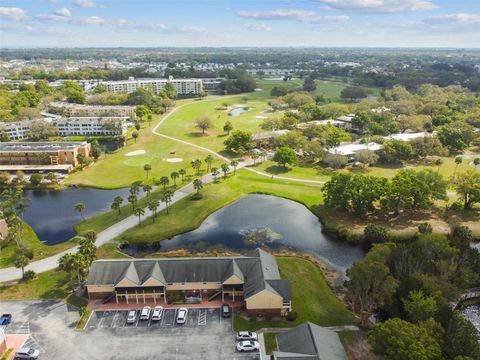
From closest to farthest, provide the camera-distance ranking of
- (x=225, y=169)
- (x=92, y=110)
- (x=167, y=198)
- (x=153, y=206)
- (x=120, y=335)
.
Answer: (x=120, y=335) < (x=153, y=206) < (x=167, y=198) < (x=225, y=169) < (x=92, y=110)

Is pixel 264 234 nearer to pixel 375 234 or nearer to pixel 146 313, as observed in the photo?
pixel 375 234

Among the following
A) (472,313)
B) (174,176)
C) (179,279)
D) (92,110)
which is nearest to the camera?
(472,313)

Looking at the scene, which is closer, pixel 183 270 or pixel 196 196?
pixel 183 270

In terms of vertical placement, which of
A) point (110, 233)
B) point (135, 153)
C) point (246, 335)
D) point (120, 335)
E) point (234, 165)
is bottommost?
point (120, 335)

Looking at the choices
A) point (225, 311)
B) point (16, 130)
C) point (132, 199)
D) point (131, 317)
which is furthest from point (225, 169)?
point (16, 130)

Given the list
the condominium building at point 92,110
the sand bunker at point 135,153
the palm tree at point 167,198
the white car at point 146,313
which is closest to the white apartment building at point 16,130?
the condominium building at point 92,110

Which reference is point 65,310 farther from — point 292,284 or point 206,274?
point 292,284

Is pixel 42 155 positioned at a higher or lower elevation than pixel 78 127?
lower
